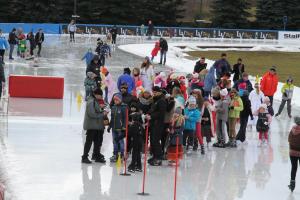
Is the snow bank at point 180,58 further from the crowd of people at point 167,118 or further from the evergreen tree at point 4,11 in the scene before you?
the evergreen tree at point 4,11

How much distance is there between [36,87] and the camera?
24.6m

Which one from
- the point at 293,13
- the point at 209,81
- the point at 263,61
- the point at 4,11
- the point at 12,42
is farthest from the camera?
the point at 293,13

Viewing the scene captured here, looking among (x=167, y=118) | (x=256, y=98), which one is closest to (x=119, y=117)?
(x=167, y=118)

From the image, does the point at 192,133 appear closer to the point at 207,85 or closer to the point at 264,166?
the point at 264,166

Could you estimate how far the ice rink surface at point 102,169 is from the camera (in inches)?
523

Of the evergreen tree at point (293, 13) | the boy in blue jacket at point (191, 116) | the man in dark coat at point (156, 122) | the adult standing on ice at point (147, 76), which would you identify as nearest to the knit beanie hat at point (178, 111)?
the man in dark coat at point (156, 122)

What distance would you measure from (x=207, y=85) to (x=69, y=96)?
5.62 metres

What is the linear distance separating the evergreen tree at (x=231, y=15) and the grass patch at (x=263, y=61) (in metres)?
30.0

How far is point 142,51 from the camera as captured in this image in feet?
168

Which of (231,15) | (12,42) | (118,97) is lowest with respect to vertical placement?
(12,42)

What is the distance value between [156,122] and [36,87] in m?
10.3

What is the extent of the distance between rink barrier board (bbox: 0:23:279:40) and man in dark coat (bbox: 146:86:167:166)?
54510mm

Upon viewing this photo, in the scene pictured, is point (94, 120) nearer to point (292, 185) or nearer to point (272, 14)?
point (292, 185)

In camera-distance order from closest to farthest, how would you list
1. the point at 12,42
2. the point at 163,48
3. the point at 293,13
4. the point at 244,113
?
1. the point at 244,113
2. the point at 12,42
3. the point at 163,48
4. the point at 293,13
